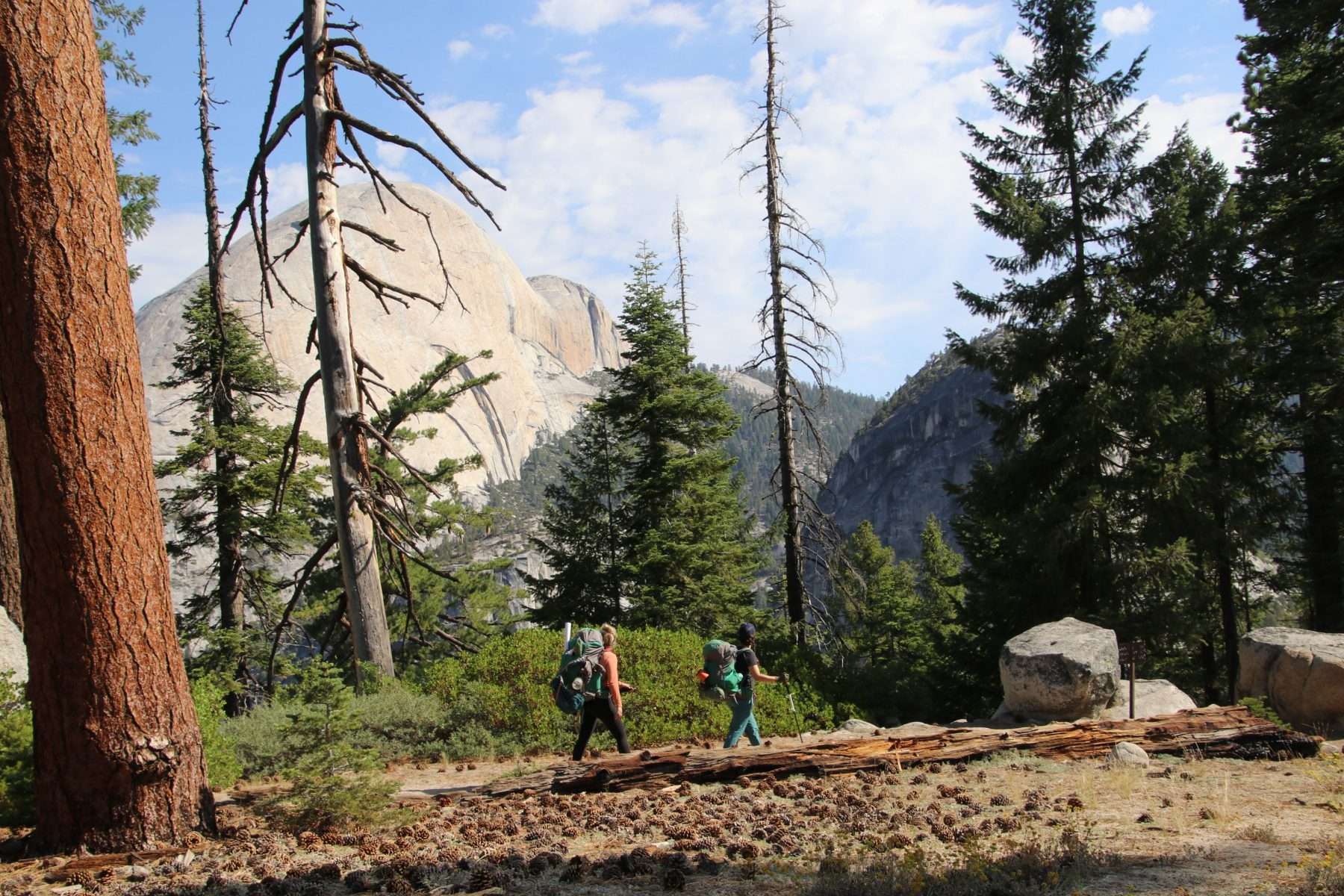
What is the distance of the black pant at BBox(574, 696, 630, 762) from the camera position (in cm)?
845

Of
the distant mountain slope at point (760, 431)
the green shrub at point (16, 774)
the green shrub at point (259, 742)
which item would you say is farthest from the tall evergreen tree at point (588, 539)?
the distant mountain slope at point (760, 431)

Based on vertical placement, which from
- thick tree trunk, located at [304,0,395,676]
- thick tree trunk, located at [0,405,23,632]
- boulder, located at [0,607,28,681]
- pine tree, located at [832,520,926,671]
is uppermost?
thick tree trunk, located at [304,0,395,676]

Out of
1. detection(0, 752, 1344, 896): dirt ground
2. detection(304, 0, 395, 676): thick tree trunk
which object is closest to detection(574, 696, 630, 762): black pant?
detection(0, 752, 1344, 896): dirt ground

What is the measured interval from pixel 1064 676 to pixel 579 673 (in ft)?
20.2

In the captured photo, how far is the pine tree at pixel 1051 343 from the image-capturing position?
1614 cm

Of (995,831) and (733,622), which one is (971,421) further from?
(995,831)

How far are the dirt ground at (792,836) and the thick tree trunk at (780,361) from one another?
1062 centimetres

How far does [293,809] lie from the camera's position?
5.84 m

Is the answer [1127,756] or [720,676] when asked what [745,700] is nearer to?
[720,676]

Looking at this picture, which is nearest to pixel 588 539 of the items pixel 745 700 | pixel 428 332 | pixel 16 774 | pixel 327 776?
pixel 745 700

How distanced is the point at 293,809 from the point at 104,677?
1440 millimetres

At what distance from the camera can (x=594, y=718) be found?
28.2ft

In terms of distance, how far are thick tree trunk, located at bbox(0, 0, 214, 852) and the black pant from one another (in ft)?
12.1

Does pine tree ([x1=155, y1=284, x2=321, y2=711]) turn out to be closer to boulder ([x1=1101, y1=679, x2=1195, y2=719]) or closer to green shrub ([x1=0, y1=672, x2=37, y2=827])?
green shrub ([x1=0, y1=672, x2=37, y2=827])
